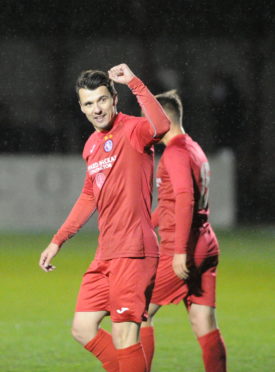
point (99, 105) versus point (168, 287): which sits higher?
point (99, 105)

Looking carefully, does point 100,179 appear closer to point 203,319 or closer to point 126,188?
point 126,188

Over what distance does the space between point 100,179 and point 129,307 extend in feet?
2.16

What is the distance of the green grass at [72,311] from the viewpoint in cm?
694

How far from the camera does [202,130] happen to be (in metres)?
22.2

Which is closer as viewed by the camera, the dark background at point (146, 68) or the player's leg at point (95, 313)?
the player's leg at point (95, 313)

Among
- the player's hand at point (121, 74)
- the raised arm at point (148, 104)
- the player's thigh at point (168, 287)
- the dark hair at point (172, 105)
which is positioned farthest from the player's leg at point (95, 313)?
the dark hair at point (172, 105)

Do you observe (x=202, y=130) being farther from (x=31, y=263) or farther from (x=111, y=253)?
(x=111, y=253)

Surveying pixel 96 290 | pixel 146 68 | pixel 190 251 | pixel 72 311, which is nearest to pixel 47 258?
pixel 96 290

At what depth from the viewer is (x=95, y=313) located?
5.32 m

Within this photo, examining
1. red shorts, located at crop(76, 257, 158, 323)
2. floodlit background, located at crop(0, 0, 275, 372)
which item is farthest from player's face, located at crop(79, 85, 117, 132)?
floodlit background, located at crop(0, 0, 275, 372)

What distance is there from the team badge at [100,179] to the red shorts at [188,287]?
1013 mm

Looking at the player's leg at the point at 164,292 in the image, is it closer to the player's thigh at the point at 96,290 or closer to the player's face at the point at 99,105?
the player's thigh at the point at 96,290

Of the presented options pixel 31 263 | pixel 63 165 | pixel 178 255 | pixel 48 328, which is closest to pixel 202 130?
pixel 63 165

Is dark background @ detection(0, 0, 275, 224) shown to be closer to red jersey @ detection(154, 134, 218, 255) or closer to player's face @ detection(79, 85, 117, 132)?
red jersey @ detection(154, 134, 218, 255)
